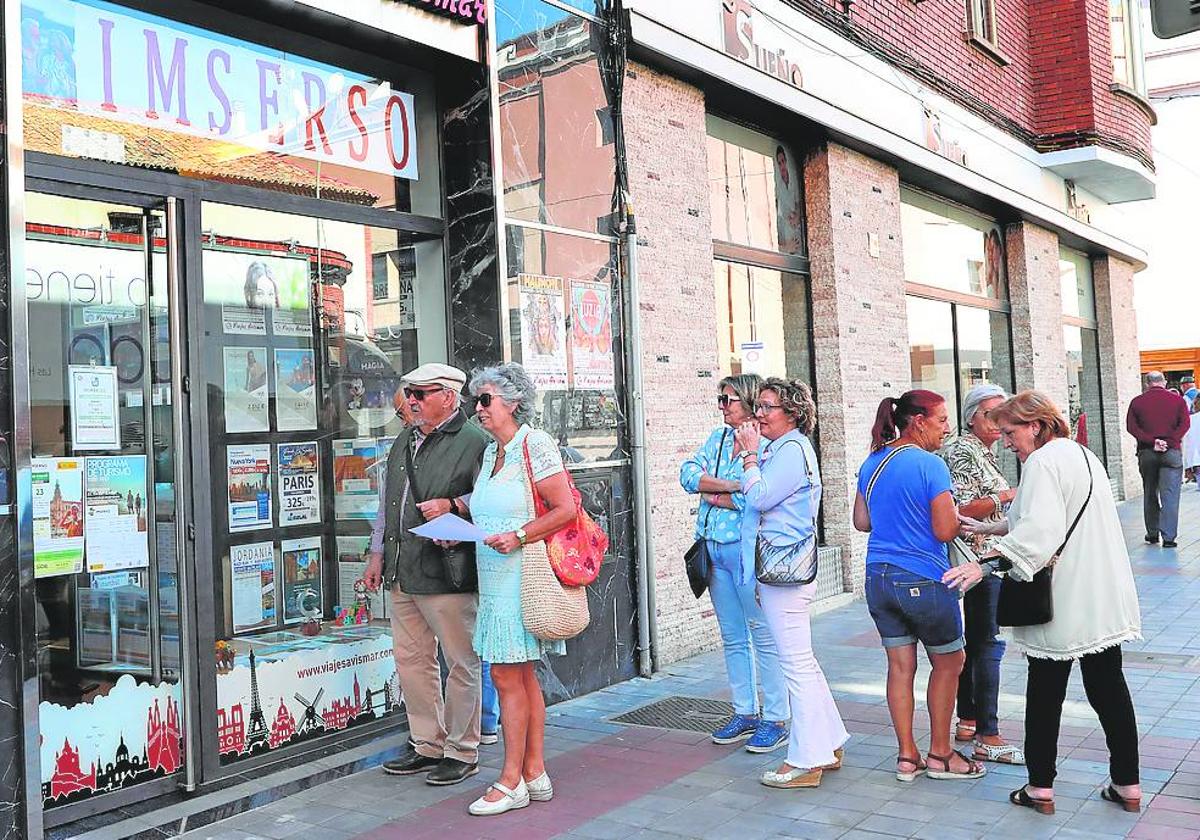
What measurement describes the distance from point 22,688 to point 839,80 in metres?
8.54

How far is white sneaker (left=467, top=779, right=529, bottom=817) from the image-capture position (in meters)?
4.82

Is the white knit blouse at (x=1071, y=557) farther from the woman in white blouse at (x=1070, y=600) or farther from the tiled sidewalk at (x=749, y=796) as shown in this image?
the tiled sidewalk at (x=749, y=796)

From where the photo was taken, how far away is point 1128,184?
57.2ft

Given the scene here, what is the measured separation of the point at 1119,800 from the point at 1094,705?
0.42 m

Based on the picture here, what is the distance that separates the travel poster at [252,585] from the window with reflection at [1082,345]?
46.1ft

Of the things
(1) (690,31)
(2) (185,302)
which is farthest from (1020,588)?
(1) (690,31)

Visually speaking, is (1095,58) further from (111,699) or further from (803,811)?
(111,699)

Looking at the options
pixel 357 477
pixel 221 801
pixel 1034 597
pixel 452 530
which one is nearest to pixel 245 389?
pixel 357 477

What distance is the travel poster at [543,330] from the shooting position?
684 centimetres

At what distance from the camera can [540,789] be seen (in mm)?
5008

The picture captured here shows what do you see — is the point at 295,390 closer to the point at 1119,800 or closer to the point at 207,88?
the point at 207,88

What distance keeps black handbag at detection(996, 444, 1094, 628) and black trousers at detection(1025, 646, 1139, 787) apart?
173 mm

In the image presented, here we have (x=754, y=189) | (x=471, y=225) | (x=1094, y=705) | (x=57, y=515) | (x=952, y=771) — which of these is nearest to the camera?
(x=1094, y=705)

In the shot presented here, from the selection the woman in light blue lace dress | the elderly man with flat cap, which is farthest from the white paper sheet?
the elderly man with flat cap
